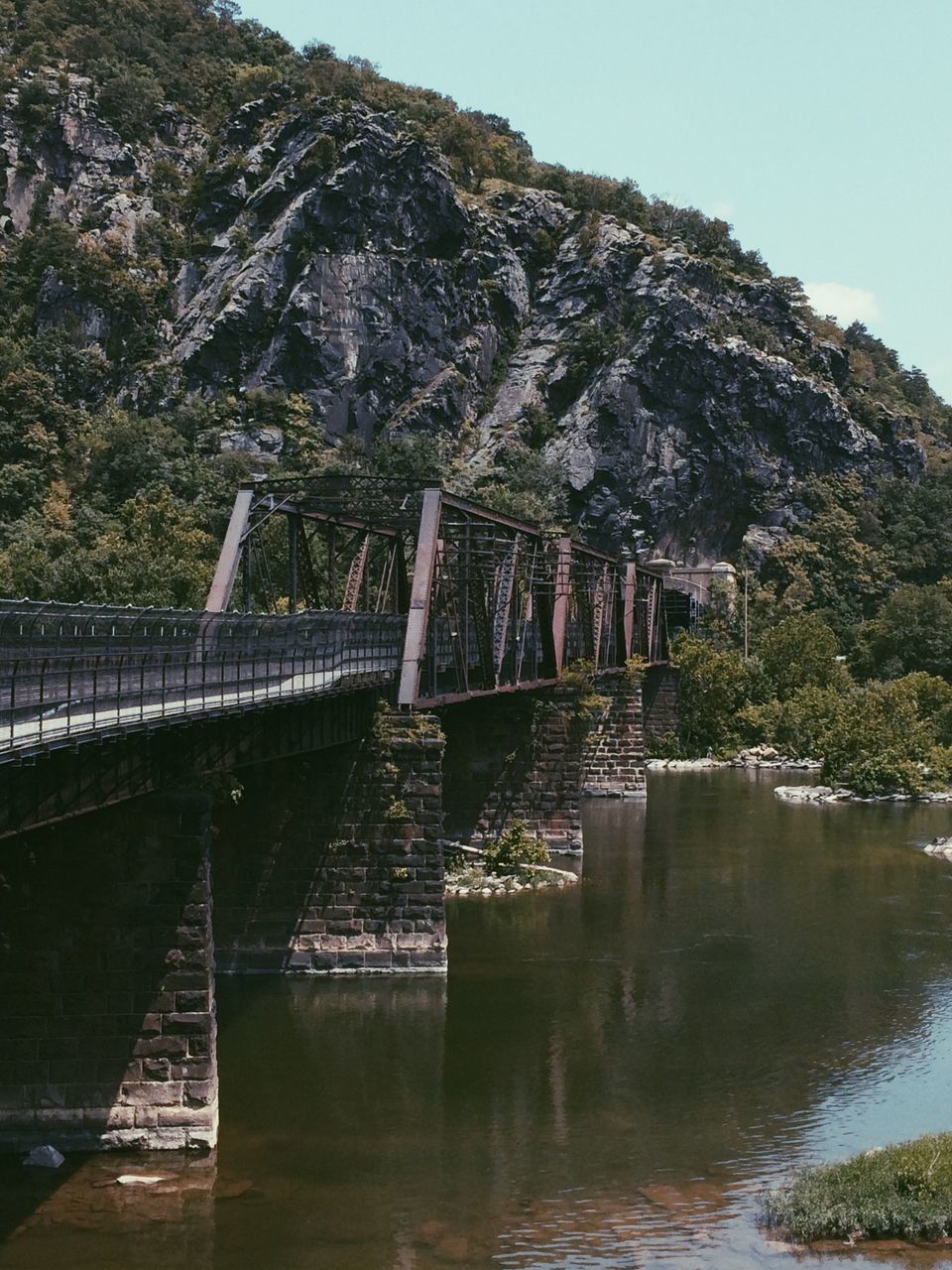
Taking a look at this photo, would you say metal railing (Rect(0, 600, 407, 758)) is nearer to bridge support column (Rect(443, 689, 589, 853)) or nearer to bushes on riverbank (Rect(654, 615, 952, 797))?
bridge support column (Rect(443, 689, 589, 853))

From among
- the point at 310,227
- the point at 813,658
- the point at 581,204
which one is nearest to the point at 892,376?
the point at 581,204

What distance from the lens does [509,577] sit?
158 feet

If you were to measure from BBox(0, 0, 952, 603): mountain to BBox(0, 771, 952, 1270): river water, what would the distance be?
247 feet

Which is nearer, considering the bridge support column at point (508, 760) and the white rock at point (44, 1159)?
the white rock at point (44, 1159)

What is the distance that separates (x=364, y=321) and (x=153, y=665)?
4356 inches

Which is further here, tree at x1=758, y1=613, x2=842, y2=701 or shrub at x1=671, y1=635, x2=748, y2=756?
tree at x1=758, y1=613, x2=842, y2=701

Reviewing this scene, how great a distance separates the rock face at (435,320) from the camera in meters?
131

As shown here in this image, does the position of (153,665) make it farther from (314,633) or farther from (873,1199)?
(873,1199)

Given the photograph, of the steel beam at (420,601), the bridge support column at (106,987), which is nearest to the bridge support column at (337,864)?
the steel beam at (420,601)

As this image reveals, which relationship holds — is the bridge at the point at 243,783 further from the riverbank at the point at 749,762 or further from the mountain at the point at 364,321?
the mountain at the point at 364,321

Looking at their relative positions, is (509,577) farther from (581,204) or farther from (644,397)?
(581,204)

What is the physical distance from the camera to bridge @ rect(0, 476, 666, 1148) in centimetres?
2394

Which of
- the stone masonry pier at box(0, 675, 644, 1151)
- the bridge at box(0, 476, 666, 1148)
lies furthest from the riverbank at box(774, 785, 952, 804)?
the stone masonry pier at box(0, 675, 644, 1151)

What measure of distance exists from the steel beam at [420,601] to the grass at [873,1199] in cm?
1620
